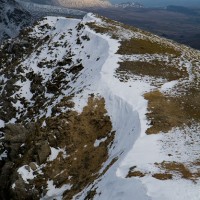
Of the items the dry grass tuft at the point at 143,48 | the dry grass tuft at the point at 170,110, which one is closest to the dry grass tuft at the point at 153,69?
the dry grass tuft at the point at 143,48

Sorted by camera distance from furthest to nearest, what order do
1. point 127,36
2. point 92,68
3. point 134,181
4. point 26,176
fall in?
point 127,36
point 92,68
point 26,176
point 134,181

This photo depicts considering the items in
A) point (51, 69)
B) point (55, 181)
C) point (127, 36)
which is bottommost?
point (55, 181)

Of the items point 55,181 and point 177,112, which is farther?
point 177,112

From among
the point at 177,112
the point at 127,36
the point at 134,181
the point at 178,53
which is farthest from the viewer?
the point at 127,36

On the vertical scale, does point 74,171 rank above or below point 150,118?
below

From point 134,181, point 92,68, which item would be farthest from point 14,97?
point 134,181

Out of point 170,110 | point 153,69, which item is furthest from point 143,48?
point 170,110

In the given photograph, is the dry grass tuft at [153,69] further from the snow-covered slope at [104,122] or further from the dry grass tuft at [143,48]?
the dry grass tuft at [143,48]

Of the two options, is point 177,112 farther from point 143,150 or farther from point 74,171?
point 74,171

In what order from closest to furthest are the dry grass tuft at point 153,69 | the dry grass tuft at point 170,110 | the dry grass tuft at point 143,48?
the dry grass tuft at point 170,110 → the dry grass tuft at point 153,69 → the dry grass tuft at point 143,48

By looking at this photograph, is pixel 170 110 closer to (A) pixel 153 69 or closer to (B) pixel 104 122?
(B) pixel 104 122
